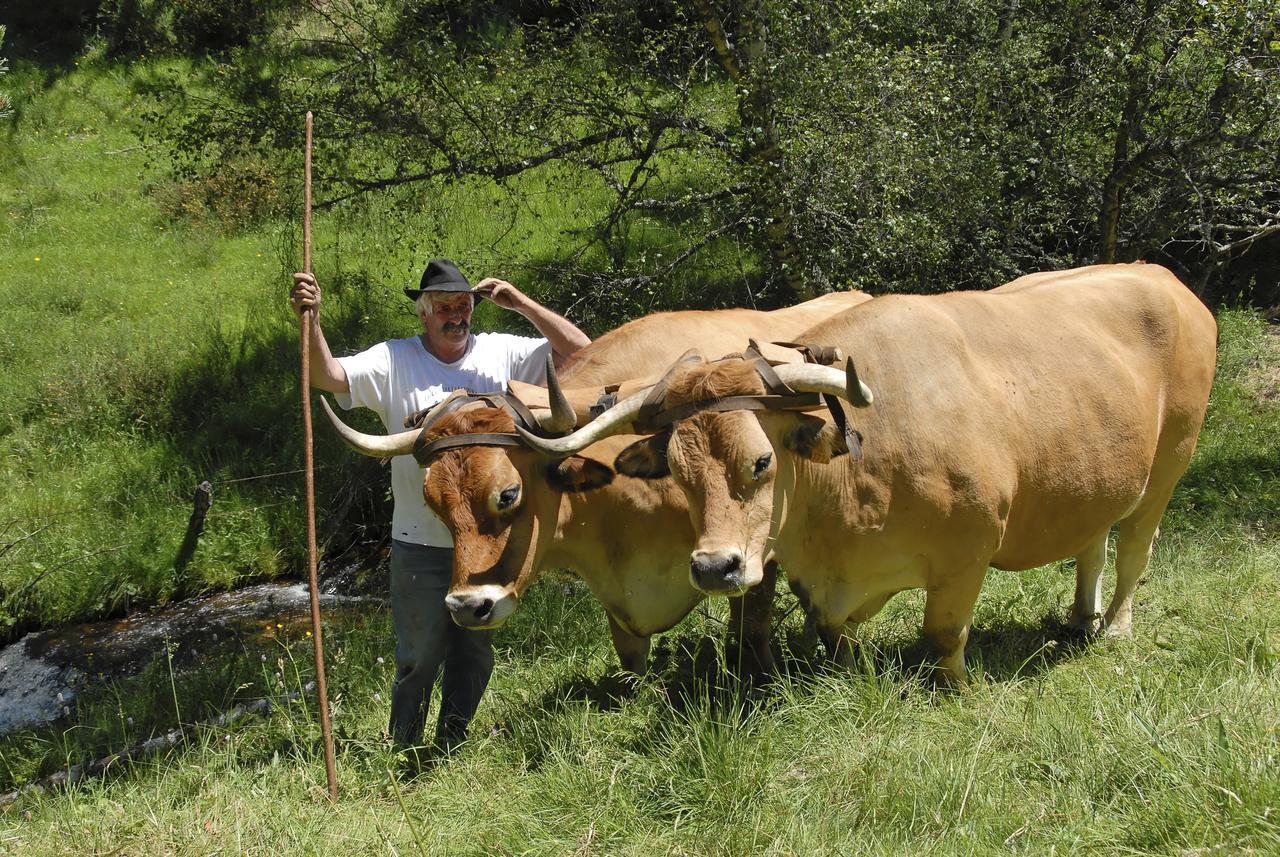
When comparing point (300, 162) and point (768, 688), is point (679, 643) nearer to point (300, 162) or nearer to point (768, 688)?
point (768, 688)

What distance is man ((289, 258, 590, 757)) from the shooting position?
555 centimetres

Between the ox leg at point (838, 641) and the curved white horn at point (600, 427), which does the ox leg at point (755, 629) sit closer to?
the ox leg at point (838, 641)

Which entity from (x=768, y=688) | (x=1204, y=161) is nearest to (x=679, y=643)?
(x=768, y=688)

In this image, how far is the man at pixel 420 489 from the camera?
555cm

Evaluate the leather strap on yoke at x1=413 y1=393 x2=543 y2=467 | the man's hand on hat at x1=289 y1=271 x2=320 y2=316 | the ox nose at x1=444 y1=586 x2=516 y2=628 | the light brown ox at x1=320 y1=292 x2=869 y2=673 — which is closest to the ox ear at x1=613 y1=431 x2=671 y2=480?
the light brown ox at x1=320 y1=292 x2=869 y2=673

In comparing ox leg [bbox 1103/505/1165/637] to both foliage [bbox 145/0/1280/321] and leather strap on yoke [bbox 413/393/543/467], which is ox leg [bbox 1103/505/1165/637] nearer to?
foliage [bbox 145/0/1280/321]

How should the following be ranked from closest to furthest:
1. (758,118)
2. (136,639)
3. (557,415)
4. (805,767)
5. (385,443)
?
1. (805,767)
2. (557,415)
3. (385,443)
4. (758,118)
5. (136,639)

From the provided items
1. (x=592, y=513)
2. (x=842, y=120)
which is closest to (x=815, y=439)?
(x=592, y=513)

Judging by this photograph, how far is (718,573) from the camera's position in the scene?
4660 millimetres

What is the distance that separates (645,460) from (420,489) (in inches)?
47.4

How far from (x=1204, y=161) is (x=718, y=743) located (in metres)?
8.31

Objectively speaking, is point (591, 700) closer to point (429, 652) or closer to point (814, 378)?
point (429, 652)

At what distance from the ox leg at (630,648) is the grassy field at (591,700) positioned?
21cm

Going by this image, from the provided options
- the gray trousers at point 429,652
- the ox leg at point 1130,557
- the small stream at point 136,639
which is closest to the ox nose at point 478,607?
the gray trousers at point 429,652
